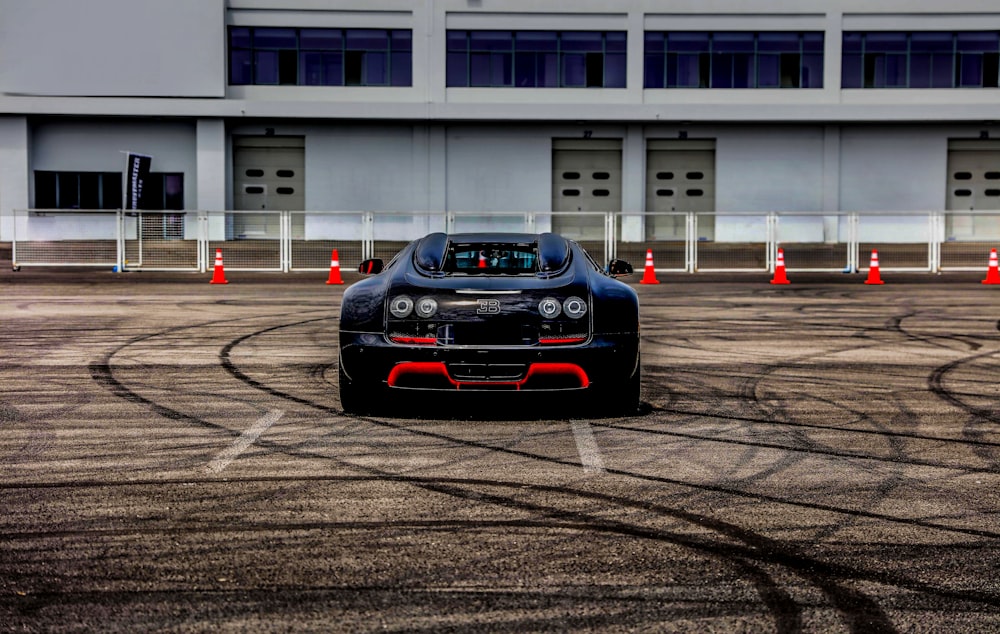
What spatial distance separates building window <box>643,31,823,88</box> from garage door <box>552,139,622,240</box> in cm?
254

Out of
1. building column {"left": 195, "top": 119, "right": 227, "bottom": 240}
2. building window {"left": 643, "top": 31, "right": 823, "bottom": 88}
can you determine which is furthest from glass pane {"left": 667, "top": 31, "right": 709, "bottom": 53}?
building column {"left": 195, "top": 119, "right": 227, "bottom": 240}

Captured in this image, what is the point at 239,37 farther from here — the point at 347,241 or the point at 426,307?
the point at 426,307

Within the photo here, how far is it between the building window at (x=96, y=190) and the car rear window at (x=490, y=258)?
102 feet

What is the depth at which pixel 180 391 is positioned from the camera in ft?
31.3

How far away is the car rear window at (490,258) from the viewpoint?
A: 855 centimetres

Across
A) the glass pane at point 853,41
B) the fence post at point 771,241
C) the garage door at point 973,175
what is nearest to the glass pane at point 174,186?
the fence post at point 771,241

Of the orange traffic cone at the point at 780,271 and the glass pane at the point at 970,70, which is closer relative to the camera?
the orange traffic cone at the point at 780,271

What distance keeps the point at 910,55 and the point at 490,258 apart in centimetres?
3309

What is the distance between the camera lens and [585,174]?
3953cm

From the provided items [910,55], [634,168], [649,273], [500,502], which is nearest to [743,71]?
[634,168]

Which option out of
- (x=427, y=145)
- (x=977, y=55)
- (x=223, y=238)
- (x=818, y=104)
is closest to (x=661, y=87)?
(x=818, y=104)

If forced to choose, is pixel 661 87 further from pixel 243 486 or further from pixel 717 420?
pixel 243 486

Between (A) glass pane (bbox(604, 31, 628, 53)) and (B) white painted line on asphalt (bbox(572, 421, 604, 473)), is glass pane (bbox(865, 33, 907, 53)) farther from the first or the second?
(B) white painted line on asphalt (bbox(572, 421, 604, 473))

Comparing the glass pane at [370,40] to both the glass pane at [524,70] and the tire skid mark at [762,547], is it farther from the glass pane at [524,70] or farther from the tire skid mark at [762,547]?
the tire skid mark at [762,547]
